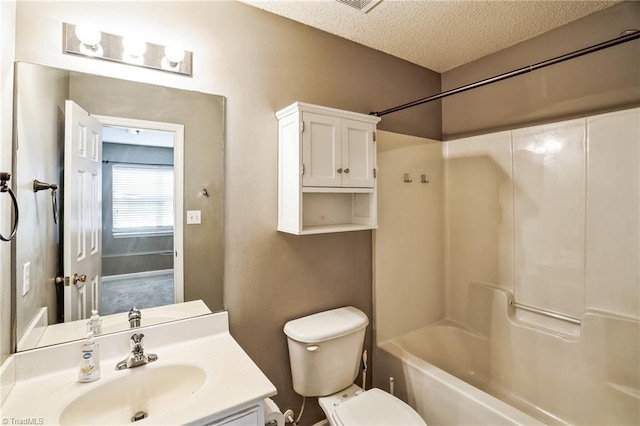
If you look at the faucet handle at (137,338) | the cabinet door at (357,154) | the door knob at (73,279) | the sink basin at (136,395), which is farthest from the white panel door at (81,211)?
the cabinet door at (357,154)

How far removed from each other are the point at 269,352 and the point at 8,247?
1.23 m

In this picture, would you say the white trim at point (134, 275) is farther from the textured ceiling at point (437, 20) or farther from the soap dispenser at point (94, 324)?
the textured ceiling at point (437, 20)

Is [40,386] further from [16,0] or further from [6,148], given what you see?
[16,0]

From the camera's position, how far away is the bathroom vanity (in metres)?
0.98

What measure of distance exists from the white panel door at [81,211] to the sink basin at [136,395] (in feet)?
1.13

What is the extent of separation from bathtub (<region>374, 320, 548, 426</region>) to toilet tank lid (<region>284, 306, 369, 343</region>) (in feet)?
1.49

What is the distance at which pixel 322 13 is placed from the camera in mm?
1741

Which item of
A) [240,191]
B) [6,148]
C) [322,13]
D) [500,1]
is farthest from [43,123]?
[500,1]

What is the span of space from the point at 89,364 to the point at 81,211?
0.60m

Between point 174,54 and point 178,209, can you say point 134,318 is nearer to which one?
point 178,209

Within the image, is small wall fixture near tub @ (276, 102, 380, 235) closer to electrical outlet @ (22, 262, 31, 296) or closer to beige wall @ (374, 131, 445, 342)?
beige wall @ (374, 131, 445, 342)

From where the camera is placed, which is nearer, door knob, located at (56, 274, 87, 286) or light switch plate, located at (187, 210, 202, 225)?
door knob, located at (56, 274, 87, 286)

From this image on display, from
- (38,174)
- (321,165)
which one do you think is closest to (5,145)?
(38,174)

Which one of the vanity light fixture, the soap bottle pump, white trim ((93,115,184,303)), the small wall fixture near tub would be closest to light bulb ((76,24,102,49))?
the vanity light fixture
